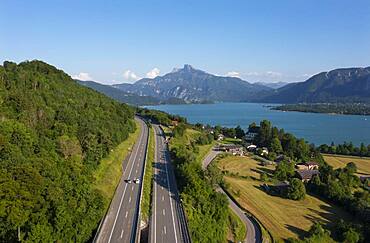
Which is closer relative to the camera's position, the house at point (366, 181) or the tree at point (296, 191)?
the tree at point (296, 191)

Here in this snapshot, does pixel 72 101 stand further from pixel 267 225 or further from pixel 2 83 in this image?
pixel 267 225

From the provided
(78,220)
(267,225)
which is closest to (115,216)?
(78,220)

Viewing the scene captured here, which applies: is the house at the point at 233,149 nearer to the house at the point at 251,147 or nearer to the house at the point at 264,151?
the house at the point at 264,151

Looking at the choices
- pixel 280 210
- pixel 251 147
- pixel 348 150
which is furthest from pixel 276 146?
pixel 280 210

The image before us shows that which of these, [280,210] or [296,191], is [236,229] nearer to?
[280,210]

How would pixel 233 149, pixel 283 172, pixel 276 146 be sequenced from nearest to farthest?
pixel 283 172 < pixel 233 149 < pixel 276 146

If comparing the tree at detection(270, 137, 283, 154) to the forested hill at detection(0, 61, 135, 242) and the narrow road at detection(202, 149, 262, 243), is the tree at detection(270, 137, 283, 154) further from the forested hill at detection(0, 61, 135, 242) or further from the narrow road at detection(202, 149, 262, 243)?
the forested hill at detection(0, 61, 135, 242)

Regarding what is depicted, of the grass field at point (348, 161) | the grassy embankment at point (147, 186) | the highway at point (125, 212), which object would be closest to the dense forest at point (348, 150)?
the grass field at point (348, 161)
